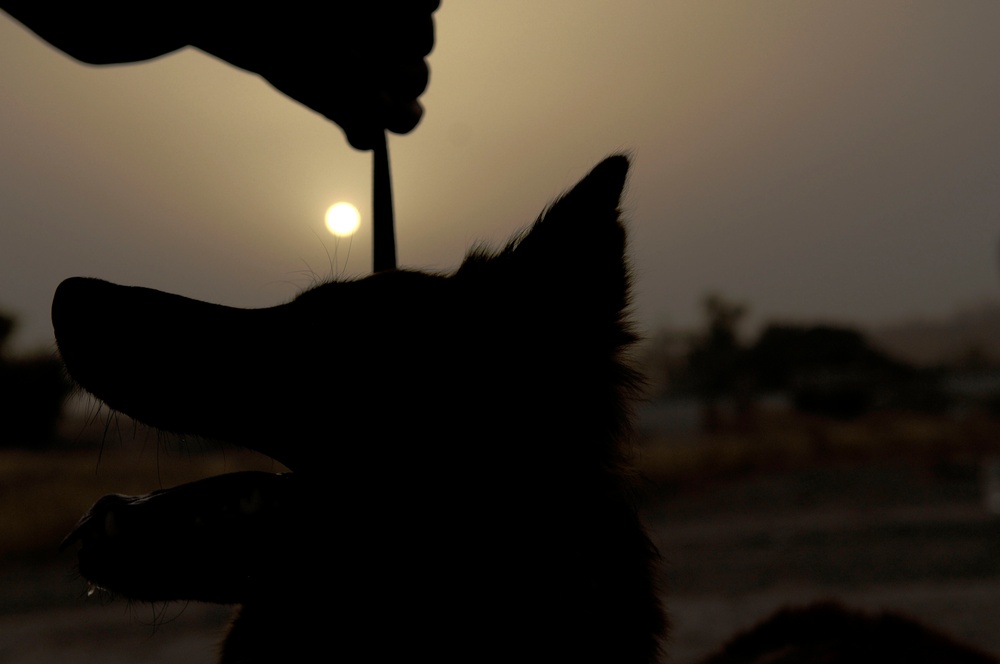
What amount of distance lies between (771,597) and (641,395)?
6.18m

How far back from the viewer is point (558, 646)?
1355mm

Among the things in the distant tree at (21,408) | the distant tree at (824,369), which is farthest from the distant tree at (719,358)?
the distant tree at (21,408)

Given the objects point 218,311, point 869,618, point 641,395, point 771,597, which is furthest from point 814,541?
point 218,311

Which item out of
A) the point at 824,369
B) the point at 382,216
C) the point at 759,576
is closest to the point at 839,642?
the point at 382,216

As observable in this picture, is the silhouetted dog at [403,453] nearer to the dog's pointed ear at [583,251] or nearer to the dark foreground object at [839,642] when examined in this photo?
the dog's pointed ear at [583,251]

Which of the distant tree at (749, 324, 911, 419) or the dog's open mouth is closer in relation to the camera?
the dog's open mouth

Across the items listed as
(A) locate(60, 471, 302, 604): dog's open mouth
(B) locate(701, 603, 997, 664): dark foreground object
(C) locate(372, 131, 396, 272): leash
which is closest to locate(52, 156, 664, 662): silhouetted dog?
(A) locate(60, 471, 302, 604): dog's open mouth

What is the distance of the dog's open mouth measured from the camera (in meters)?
1.25

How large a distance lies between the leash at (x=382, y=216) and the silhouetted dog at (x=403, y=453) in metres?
0.16

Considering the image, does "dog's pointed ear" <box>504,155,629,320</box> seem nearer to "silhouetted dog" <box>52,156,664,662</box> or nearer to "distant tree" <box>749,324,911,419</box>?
"silhouetted dog" <box>52,156,664,662</box>

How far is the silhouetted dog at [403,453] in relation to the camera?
1309 millimetres

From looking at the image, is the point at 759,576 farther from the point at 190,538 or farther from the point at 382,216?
the point at 190,538

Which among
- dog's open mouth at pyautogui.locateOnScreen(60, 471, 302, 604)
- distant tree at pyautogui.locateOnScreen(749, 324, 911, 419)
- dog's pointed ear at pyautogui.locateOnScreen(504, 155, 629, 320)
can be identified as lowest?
distant tree at pyautogui.locateOnScreen(749, 324, 911, 419)

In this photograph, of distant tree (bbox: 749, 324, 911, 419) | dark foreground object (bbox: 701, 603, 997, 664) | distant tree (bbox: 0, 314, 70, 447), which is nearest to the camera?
dark foreground object (bbox: 701, 603, 997, 664)
